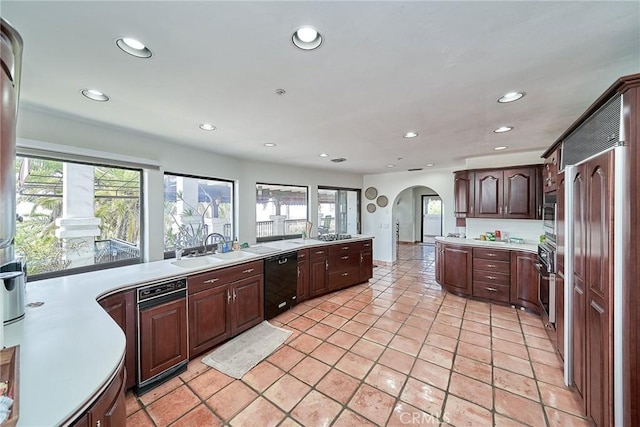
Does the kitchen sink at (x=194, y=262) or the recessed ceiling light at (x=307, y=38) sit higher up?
the recessed ceiling light at (x=307, y=38)

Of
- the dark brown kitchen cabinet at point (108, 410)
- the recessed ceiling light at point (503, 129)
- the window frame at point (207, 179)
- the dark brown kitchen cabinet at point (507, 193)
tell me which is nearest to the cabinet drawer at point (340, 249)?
the window frame at point (207, 179)

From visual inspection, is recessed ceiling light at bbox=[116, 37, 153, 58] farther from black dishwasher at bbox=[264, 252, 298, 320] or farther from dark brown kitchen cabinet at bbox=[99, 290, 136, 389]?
black dishwasher at bbox=[264, 252, 298, 320]

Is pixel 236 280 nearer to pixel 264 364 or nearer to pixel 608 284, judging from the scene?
pixel 264 364

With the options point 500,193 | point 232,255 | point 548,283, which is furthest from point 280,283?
point 500,193

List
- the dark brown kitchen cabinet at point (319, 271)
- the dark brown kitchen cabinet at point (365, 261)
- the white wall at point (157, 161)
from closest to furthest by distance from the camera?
1. the white wall at point (157, 161)
2. the dark brown kitchen cabinet at point (319, 271)
3. the dark brown kitchen cabinet at point (365, 261)

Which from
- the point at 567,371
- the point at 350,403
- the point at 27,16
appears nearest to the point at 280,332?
the point at 350,403

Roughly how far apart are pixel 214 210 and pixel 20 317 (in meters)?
2.33

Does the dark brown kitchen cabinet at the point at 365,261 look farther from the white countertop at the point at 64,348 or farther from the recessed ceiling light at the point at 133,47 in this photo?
the recessed ceiling light at the point at 133,47

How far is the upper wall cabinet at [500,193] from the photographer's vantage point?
3.60m

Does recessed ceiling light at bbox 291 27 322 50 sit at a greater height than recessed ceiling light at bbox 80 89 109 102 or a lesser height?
lesser

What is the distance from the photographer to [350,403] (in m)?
1.79

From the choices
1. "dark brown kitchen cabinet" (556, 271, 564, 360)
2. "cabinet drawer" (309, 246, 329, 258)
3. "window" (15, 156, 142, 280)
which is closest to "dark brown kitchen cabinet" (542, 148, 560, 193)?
"dark brown kitchen cabinet" (556, 271, 564, 360)

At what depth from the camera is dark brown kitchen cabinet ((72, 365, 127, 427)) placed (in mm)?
822

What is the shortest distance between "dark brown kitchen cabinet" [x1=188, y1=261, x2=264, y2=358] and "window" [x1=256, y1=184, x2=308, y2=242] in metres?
1.46
